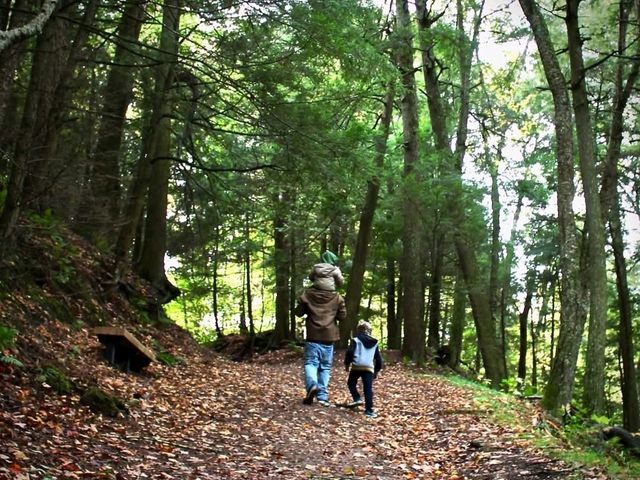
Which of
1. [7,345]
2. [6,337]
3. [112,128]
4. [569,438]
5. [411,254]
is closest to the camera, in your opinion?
[6,337]

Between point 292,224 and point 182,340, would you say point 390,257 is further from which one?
point 182,340

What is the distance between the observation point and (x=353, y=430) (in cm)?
741

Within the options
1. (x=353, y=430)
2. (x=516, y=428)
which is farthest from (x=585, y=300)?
(x=353, y=430)

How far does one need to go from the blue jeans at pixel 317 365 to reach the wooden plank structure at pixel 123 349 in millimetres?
2192

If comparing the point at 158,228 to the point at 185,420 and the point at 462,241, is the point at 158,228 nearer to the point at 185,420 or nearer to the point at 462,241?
the point at 462,241

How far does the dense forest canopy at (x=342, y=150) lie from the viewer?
7688 mm

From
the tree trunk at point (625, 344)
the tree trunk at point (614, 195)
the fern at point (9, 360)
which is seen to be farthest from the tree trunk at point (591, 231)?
the fern at point (9, 360)

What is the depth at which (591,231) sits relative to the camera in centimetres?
1100

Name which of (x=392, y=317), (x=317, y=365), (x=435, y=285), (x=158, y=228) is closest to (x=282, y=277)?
(x=435, y=285)

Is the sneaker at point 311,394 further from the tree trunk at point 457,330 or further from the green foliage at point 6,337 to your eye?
the tree trunk at point 457,330

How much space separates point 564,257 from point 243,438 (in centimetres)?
576

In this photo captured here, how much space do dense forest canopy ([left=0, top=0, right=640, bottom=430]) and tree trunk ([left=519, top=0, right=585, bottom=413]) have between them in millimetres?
32

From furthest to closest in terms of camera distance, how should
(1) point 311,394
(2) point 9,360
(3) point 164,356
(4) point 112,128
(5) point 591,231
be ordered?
(4) point 112,128, (5) point 591,231, (3) point 164,356, (1) point 311,394, (2) point 9,360

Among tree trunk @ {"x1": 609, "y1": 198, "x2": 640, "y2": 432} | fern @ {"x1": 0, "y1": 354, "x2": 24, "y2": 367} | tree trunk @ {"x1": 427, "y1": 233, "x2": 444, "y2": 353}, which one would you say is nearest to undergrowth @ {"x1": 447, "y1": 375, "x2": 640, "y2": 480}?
fern @ {"x1": 0, "y1": 354, "x2": 24, "y2": 367}
